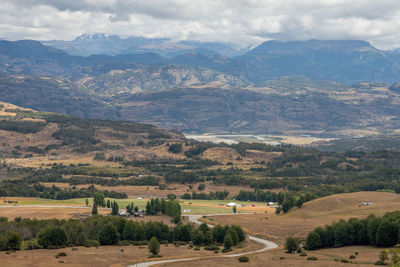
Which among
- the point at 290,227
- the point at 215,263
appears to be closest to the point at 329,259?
the point at 215,263

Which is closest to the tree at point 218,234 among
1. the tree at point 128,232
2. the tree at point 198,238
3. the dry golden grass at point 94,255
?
the tree at point 198,238

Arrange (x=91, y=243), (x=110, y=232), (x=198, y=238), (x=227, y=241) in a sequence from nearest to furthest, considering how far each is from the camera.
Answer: (x=227, y=241)
(x=91, y=243)
(x=110, y=232)
(x=198, y=238)

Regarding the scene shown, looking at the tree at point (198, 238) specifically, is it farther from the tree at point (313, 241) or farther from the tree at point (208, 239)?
the tree at point (313, 241)

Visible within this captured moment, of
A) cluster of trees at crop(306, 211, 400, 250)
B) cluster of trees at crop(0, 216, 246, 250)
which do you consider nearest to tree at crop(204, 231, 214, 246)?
cluster of trees at crop(0, 216, 246, 250)

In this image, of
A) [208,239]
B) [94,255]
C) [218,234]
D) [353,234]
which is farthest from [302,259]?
[94,255]

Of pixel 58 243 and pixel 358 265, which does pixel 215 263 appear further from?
pixel 58 243

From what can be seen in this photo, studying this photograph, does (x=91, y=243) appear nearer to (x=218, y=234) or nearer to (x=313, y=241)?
(x=218, y=234)
